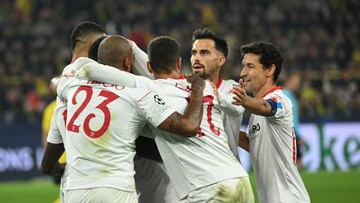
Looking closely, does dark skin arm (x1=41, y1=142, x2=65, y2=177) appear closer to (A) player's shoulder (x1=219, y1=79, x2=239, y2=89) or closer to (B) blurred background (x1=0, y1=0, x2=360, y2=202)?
(A) player's shoulder (x1=219, y1=79, x2=239, y2=89)

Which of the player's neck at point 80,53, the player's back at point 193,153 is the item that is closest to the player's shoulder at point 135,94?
the player's back at point 193,153

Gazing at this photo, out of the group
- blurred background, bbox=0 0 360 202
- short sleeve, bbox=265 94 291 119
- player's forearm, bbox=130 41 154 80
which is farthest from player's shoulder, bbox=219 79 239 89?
blurred background, bbox=0 0 360 202

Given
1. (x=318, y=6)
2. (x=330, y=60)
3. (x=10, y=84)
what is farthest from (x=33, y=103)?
(x=318, y=6)

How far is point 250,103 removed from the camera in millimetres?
6059

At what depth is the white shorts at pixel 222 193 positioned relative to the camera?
592cm

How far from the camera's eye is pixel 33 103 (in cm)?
1894

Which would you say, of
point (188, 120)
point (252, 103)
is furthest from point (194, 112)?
point (252, 103)

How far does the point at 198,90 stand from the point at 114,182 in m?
0.89

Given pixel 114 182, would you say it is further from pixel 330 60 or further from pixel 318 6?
pixel 318 6

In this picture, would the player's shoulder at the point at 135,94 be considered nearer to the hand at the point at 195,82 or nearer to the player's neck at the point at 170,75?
the player's neck at the point at 170,75

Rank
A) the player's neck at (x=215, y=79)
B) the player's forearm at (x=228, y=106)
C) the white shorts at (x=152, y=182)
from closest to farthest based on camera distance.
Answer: the player's forearm at (x=228, y=106), the white shorts at (x=152, y=182), the player's neck at (x=215, y=79)

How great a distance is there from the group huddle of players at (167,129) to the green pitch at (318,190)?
19.5 feet

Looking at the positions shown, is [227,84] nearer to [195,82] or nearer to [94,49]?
[195,82]

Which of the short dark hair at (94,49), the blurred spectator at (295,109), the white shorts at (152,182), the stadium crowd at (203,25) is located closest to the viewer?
the short dark hair at (94,49)
